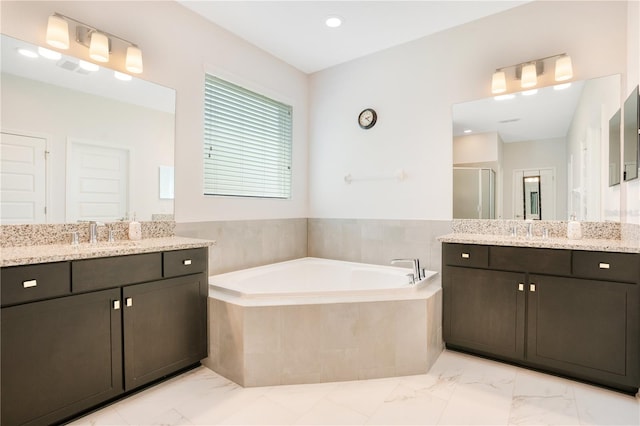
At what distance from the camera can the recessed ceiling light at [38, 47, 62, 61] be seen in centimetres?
194

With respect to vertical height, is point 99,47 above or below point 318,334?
above

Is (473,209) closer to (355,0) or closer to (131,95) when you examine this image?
(355,0)

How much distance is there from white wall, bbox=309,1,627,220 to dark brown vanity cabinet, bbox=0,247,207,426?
1898 mm

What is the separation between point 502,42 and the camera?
106 inches

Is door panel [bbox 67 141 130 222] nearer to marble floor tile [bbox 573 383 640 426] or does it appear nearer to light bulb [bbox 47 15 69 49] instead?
light bulb [bbox 47 15 69 49]

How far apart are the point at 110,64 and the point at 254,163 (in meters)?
1.42

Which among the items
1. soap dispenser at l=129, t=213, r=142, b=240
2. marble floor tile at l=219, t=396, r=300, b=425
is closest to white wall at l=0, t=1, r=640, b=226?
soap dispenser at l=129, t=213, r=142, b=240

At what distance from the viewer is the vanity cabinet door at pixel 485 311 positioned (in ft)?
7.45

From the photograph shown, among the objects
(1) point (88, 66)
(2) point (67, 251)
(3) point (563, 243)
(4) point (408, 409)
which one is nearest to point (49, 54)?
(1) point (88, 66)

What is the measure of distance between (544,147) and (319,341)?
2.29 m

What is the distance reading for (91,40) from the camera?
6.86 ft

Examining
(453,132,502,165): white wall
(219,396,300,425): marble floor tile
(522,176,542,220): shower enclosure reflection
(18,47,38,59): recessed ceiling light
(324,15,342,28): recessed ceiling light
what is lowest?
(219,396,300,425): marble floor tile

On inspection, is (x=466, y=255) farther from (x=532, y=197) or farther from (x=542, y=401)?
(x=542, y=401)

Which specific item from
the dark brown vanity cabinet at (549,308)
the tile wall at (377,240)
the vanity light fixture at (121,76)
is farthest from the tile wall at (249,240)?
the dark brown vanity cabinet at (549,308)
